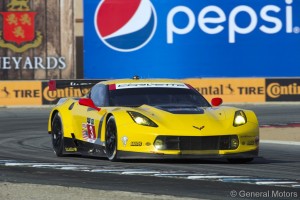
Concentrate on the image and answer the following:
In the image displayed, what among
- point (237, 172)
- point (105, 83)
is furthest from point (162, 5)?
point (237, 172)

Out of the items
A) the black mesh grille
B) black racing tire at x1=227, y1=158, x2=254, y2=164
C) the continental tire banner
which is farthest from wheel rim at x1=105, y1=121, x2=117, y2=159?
the continental tire banner

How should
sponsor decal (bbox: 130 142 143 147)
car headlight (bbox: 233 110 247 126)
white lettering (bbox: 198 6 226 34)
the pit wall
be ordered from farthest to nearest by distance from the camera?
white lettering (bbox: 198 6 226 34)
the pit wall
car headlight (bbox: 233 110 247 126)
sponsor decal (bbox: 130 142 143 147)

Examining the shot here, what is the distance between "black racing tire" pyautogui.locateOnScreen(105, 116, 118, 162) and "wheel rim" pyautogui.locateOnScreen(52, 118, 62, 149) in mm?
1739

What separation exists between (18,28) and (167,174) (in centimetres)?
2316

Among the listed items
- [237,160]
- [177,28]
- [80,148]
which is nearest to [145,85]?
[80,148]

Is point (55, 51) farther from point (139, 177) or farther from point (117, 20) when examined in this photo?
point (139, 177)

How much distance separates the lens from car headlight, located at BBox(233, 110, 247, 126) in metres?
13.8

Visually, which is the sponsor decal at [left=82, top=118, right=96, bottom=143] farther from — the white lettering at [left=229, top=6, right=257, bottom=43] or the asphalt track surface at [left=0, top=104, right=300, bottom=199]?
the white lettering at [left=229, top=6, right=257, bottom=43]

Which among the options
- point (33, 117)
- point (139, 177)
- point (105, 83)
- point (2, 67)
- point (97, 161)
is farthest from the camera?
point (2, 67)

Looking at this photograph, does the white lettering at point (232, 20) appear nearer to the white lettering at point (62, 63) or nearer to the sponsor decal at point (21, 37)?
the white lettering at point (62, 63)

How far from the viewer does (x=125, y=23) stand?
35.6m

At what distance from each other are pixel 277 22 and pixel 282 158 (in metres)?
20.9

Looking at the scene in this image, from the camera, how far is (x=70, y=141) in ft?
50.9

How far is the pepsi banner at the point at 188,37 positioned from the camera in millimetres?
35250
